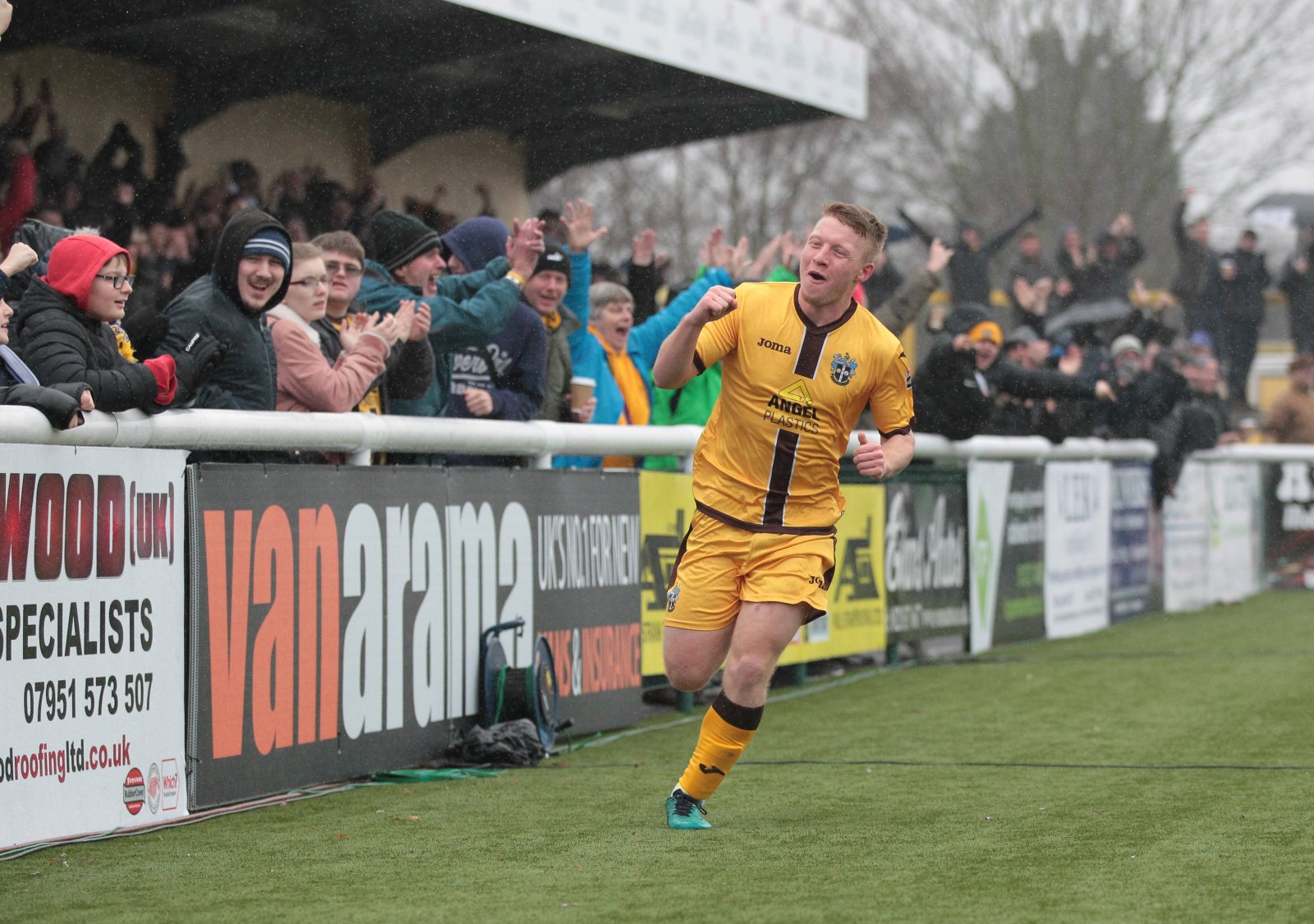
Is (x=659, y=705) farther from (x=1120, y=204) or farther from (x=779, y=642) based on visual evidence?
(x=1120, y=204)

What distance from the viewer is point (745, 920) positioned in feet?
15.6

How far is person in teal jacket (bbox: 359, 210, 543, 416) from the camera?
8648 millimetres

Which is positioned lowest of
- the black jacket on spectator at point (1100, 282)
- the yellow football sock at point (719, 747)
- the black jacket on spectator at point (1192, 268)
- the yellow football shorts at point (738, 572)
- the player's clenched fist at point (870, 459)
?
the yellow football sock at point (719, 747)

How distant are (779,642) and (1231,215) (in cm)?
3378

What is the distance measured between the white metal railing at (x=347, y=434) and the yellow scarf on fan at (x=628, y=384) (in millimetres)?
650

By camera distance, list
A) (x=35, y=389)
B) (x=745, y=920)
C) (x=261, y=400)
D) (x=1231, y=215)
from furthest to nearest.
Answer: (x=1231, y=215), (x=261, y=400), (x=35, y=389), (x=745, y=920)

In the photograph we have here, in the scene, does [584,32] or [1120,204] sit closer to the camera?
[584,32]

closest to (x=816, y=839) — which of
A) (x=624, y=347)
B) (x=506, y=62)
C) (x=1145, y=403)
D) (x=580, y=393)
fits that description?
(x=580, y=393)

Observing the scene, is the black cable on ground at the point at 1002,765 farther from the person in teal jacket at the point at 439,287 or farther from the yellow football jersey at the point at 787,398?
the person in teal jacket at the point at 439,287

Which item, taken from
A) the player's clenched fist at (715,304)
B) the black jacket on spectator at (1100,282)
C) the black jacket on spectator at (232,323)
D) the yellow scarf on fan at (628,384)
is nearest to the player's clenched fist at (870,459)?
the player's clenched fist at (715,304)

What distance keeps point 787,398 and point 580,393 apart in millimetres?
3260

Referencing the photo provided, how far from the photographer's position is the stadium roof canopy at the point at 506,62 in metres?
14.1

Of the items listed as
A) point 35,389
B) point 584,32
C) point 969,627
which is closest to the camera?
point 35,389

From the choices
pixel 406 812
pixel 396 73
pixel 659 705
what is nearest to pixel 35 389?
pixel 406 812
